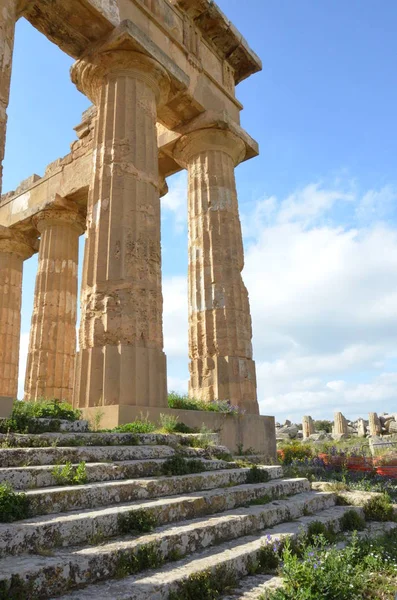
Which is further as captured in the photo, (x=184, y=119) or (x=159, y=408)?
(x=184, y=119)

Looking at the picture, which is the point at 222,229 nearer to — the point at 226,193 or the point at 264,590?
the point at 226,193

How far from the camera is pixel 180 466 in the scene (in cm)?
523

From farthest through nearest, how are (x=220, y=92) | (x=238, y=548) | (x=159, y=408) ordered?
(x=220, y=92) → (x=159, y=408) → (x=238, y=548)

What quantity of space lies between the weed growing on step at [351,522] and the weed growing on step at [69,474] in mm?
2913

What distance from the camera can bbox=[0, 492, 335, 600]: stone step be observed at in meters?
2.67

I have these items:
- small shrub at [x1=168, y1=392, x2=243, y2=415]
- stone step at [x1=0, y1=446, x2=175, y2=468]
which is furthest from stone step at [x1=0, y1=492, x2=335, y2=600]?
small shrub at [x1=168, y1=392, x2=243, y2=415]

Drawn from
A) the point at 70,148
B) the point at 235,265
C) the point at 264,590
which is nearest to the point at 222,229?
the point at 235,265

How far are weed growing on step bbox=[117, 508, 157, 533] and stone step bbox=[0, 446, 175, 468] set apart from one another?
1103mm

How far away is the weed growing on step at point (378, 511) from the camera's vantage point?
587cm

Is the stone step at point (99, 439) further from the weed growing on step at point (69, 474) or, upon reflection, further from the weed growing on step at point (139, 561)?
the weed growing on step at point (139, 561)

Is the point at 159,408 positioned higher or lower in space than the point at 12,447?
higher

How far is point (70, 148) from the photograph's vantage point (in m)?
14.8

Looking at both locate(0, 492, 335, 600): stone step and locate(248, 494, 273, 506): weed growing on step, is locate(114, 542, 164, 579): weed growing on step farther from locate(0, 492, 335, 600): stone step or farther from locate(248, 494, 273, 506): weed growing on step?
locate(248, 494, 273, 506): weed growing on step

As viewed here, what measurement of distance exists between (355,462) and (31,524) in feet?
32.8
